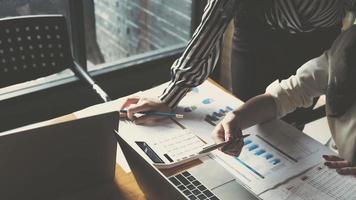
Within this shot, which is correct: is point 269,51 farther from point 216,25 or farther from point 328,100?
point 328,100

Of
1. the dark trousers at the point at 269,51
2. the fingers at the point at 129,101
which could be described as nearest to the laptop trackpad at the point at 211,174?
the fingers at the point at 129,101

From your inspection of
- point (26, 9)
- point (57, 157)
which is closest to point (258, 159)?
point (57, 157)

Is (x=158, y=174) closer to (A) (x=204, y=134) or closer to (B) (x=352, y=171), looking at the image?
(A) (x=204, y=134)

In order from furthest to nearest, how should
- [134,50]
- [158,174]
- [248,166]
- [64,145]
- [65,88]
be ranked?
[134,50], [65,88], [248,166], [64,145], [158,174]

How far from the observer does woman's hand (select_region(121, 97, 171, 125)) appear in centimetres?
124

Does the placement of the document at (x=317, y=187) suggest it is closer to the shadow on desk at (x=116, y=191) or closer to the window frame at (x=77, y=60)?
the shadow on desk at (x=116, y=191)

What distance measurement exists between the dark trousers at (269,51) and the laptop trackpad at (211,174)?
53 cm

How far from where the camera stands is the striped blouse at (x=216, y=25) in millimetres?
1296

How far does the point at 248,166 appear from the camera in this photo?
109cm

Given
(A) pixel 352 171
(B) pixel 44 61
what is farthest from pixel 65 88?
(A) pixel 352 171

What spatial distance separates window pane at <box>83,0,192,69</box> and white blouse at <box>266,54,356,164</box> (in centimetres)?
150

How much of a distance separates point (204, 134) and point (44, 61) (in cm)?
84

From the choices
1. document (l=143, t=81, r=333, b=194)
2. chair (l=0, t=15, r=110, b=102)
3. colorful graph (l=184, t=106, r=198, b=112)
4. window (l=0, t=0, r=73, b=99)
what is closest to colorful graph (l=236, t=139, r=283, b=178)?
document (l=143, t=81, r=333, b=194)

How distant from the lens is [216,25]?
4.25 ft
